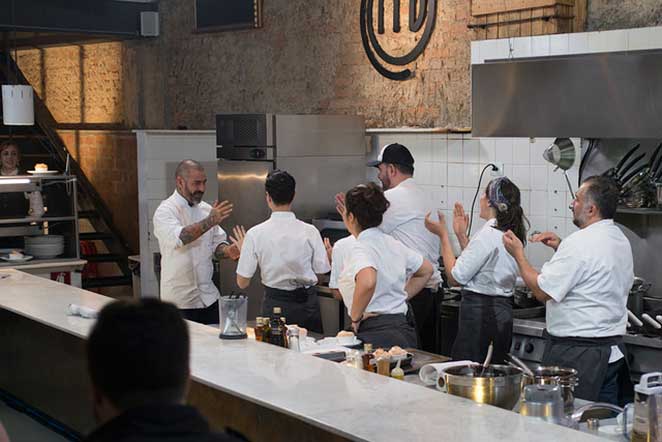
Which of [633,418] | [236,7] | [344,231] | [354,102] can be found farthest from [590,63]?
[236,7]

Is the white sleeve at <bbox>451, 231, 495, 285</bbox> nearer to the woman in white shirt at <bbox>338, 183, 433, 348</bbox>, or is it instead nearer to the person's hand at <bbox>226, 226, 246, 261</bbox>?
the woman in white shirt at <bbox>338, 183, 433, 348</bbox>

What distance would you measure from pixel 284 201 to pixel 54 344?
1.44 meters

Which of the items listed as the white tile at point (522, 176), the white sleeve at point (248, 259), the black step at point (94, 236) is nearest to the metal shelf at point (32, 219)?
the black step at point (94, 236)

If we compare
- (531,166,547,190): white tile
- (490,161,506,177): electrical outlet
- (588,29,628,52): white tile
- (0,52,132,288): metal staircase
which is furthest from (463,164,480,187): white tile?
(0,52,132,288): metal staircase

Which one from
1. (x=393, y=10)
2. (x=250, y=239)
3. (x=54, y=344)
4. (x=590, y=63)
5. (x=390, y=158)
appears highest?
(x=393, y=10)

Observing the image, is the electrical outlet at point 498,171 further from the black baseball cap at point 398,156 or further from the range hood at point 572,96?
the range hood at point 572,96

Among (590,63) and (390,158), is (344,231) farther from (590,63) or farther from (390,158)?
(590,63)

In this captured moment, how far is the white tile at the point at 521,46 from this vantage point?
6.14m

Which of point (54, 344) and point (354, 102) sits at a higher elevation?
point (354, 102)

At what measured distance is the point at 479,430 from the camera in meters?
2.83

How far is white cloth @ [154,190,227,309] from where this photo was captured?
627 cm

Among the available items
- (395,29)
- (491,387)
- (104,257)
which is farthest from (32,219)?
(491,387)

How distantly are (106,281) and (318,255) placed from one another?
538cm

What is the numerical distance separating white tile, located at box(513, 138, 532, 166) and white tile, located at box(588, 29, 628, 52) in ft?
2.65
